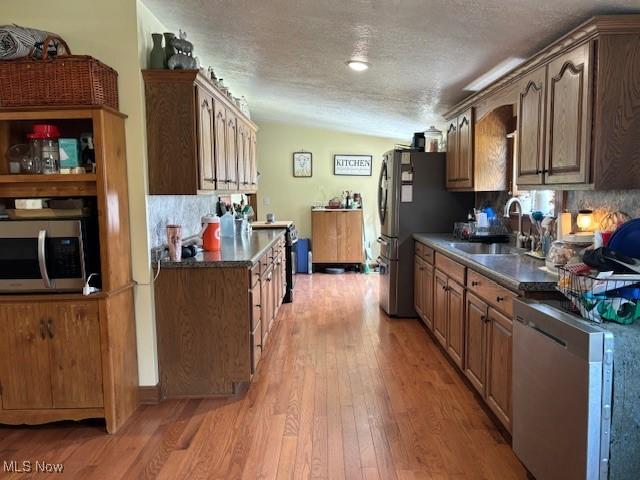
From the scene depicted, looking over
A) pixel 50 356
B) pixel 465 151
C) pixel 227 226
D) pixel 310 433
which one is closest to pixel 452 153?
pixel 465 151

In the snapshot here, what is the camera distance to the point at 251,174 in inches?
199

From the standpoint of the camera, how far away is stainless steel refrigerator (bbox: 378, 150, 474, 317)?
4.58 metres

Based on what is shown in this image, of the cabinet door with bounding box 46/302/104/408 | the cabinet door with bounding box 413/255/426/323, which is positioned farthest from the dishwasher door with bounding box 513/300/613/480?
the cabinet door with bounding box 413/255/426/323

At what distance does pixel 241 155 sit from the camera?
4.42 m

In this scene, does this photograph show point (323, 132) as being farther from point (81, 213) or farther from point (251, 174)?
point (81, 213)

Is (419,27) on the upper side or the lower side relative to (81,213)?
upper

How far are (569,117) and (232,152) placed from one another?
259 centimetres

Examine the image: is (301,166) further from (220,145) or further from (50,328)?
Answer: (50,328)

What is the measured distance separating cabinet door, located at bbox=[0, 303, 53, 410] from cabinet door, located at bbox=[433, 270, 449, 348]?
8.51 feet

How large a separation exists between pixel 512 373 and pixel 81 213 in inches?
92.1

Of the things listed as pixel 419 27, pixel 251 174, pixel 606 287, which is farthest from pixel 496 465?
pixel 251 174

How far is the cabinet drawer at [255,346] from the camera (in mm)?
2971

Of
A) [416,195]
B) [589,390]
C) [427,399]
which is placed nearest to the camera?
[589,390]

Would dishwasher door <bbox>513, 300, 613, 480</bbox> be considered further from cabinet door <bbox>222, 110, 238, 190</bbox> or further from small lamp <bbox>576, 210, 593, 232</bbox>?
cabinet door <bbox>222, 110, 238, 190</bbox>
